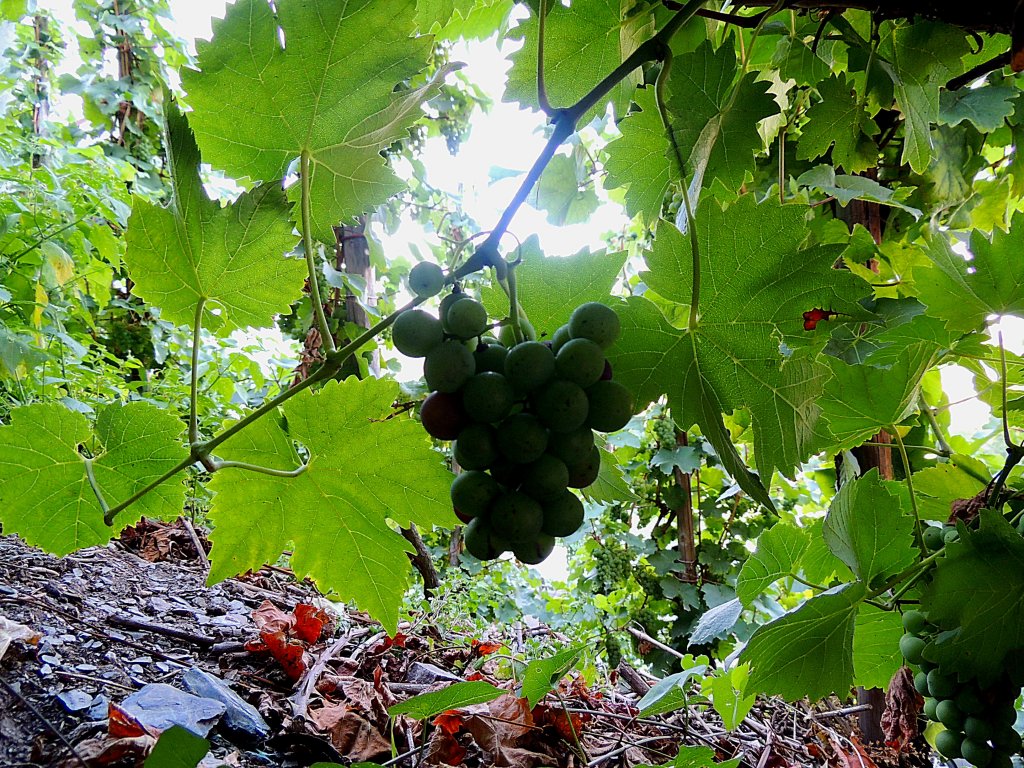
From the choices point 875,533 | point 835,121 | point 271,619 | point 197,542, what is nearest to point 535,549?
point 875,533

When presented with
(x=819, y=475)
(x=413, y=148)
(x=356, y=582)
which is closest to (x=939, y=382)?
(x=819, y=475)

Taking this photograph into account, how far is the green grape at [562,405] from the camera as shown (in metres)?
0.57

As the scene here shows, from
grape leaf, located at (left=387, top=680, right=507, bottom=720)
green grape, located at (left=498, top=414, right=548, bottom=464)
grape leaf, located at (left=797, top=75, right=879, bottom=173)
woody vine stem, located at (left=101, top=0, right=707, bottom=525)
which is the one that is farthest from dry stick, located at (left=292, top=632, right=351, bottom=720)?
grape leaf, located at (left=797, top=75, right=879, bottom=173)

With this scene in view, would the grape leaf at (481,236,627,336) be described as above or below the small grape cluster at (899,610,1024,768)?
above

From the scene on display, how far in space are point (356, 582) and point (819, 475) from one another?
5.22 feet

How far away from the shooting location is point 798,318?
72 cm

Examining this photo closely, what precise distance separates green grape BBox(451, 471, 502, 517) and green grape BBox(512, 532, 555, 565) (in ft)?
0.16

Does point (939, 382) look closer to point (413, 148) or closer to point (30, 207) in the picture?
point (413, 148)

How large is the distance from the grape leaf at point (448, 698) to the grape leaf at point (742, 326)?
0.54m

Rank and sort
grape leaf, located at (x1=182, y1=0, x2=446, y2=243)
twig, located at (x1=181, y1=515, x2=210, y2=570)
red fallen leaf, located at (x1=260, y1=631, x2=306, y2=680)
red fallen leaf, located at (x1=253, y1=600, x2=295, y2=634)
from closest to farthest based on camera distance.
A: 1. grape leaf, located at (x1=182, y1=0, x2=446, y2=243)
2. red fallen leaf, located at (x1=260, y1=631, x2=306, y2=680)
3. red fallen leaf, located at (x1=253, y1=600, x2=295, y2=634)
4. twig, located at (x1=181, y1=515, x2=210, y2=570)

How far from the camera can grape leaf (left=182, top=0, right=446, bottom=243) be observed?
2.23 ft

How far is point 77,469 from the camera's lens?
907 mm

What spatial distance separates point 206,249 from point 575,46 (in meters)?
0.63

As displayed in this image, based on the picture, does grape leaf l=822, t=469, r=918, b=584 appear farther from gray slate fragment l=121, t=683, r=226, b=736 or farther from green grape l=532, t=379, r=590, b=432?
gray slate fragment l=121, t=683, r=226, b=736
